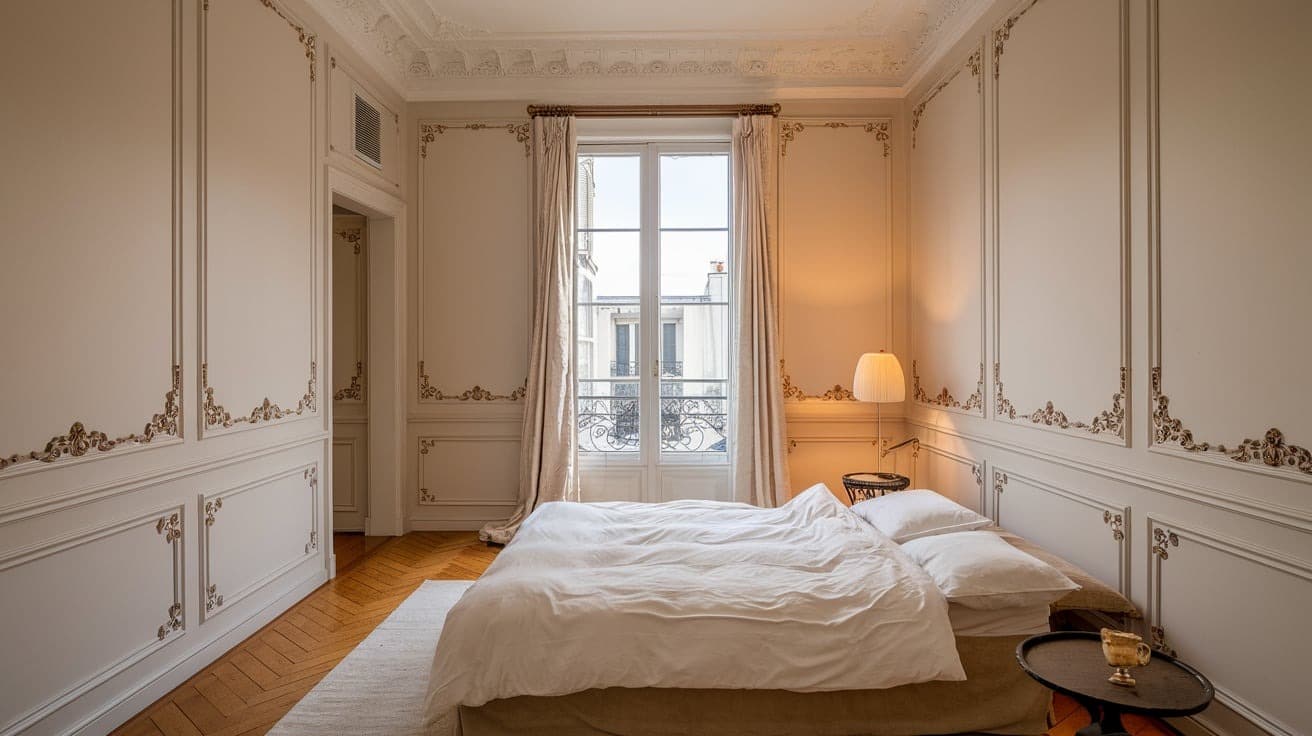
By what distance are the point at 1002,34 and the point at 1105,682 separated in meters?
3.05

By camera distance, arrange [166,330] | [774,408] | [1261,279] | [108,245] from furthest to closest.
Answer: [774,408], [166,330], [108,245], [1261,279]

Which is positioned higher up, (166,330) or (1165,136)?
(1165,136)

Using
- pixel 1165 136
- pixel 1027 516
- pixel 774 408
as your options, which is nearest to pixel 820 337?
pixel 774 408

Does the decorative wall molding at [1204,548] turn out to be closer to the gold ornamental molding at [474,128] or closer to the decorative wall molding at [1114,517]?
the decorative wall molding at [1114,517]

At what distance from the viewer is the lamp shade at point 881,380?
378 cm

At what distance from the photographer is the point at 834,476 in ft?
14.7

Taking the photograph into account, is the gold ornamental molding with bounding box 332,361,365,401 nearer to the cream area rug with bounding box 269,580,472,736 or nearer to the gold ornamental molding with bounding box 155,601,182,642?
the cream area rug with bounding box 269,580,472,736

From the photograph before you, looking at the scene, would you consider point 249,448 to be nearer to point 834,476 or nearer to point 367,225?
point 367,225

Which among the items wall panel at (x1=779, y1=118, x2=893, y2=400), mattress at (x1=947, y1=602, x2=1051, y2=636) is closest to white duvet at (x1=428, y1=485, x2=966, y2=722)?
mattress at (x1=947, y1=602, x2=1051, y2=636)

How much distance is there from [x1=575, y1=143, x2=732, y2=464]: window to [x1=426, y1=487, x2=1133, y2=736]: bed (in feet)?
7.80

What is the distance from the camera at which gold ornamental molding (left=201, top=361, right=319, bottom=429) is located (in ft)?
8.50

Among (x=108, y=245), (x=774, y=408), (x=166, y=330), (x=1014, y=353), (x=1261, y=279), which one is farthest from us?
(x=774, y=408)

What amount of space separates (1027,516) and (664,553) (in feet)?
6.01

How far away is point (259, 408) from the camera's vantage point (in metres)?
2.93
